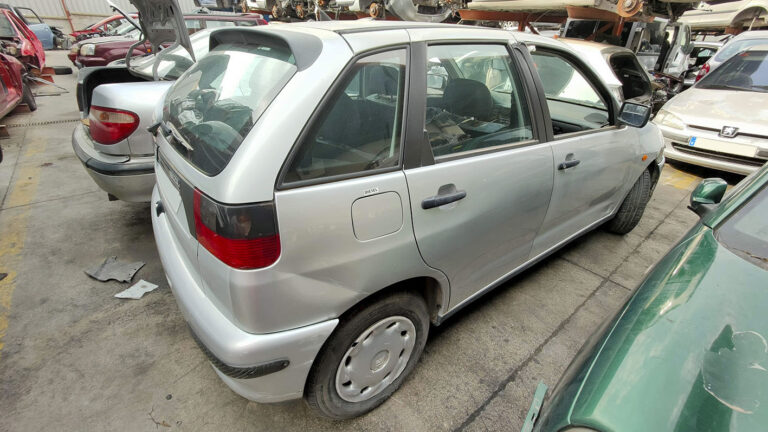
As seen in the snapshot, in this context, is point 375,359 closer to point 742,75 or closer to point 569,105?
point 569,105

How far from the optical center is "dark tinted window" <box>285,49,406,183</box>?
4.07 feet

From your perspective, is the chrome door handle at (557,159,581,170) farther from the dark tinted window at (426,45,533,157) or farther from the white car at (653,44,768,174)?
the white car at (653,44,768,174)

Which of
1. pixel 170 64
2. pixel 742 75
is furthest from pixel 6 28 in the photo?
pixel 742 75

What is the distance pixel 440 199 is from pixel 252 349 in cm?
89

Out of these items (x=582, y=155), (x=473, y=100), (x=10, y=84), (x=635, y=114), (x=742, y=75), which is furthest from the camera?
(x=10, y=84)

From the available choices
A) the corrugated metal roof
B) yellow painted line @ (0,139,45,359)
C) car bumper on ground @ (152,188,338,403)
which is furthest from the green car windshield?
the corrugated metal roof

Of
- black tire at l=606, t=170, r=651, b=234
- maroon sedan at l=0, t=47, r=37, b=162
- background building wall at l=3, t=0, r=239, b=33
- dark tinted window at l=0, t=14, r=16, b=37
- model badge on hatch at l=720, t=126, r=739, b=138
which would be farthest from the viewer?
background building wall at l=3, t=0, r=239, b=33

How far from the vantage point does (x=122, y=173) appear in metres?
2.58

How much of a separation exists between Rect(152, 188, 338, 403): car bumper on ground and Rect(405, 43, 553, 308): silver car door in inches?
23.1

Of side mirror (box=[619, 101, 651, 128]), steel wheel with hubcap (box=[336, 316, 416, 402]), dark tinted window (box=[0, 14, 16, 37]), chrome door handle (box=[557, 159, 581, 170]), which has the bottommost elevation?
dark tinted window (box=[0, 14, 16, 37])

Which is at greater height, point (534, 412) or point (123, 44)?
point (534, 412)

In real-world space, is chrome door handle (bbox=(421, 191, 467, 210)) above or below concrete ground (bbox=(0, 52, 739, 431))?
above

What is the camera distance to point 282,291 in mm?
1202

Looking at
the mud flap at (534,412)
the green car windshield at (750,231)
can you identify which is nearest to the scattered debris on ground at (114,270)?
the mud flap at (534,412)
